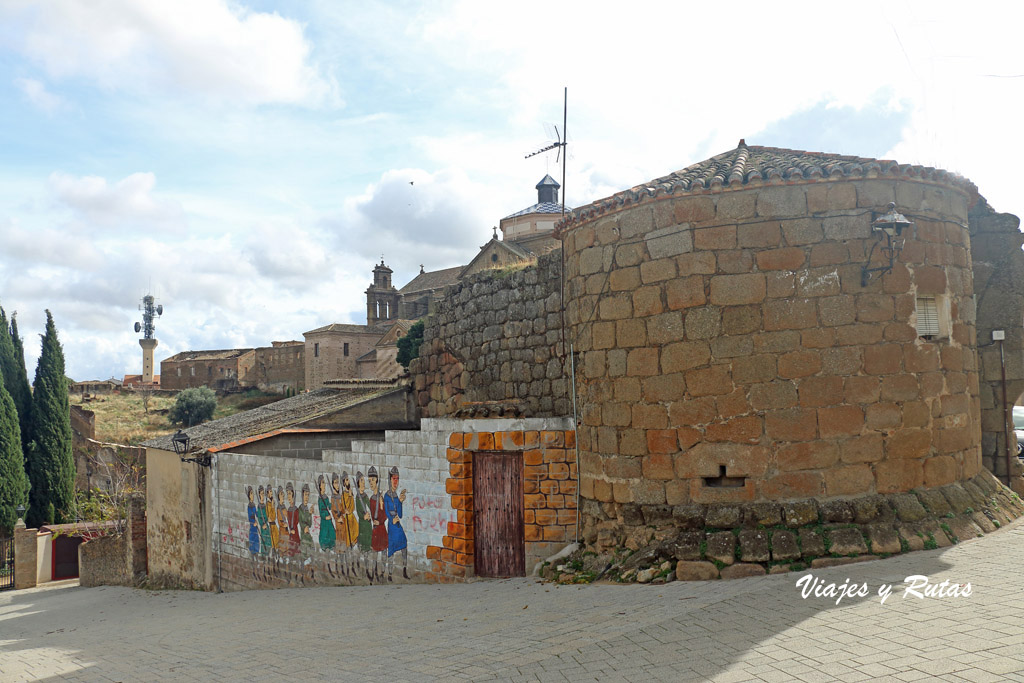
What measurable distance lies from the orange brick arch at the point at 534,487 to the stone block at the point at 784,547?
2895 mm

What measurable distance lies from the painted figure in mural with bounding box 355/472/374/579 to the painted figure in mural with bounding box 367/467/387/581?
0.29ft

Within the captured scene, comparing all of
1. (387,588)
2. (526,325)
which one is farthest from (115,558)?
(526,325)

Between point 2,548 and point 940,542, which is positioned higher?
point 940,542

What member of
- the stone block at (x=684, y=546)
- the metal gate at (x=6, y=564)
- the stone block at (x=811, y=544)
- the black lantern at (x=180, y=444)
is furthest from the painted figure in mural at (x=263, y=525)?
the metal gate at (x=6, y=564)

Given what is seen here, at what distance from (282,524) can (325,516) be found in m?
1.62

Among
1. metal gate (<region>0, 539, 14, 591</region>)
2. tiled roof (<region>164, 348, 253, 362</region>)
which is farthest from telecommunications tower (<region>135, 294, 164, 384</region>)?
metal gate (<region>0, 539, 14, 591</region>)

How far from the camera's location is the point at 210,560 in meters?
17.0

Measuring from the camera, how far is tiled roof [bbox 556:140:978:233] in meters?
8.87

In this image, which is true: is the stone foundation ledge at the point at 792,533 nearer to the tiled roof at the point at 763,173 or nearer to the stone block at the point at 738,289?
the stone block at the point at 738,289

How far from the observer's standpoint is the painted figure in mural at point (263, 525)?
15.1 m

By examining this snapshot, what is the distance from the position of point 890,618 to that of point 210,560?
48.3 ft

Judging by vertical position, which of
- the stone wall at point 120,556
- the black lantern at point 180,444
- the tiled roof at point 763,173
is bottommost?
the stone wall at point 120,556

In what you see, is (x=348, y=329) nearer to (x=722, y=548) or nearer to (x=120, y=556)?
(x=120, y=556)

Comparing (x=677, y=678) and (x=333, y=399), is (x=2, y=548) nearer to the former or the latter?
(x=333, y=399)
